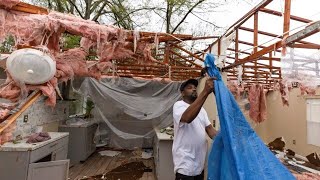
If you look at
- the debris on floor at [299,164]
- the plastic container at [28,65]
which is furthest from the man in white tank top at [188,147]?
the debris on floor at [299,164]

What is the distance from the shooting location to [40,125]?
474 centimetres

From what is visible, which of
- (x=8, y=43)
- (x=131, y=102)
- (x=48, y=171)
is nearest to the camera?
(x=8, y=43)

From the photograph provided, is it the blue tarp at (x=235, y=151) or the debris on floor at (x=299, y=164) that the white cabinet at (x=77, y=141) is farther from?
the blue tarp at (x=235, y=151)

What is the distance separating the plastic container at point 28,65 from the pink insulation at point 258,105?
201 inches

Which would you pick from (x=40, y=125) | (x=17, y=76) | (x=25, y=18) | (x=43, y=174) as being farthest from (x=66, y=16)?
(x=40, y=125)

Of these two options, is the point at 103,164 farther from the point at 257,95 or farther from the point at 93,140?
the point at 257,95

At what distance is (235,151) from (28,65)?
1464 millimetres

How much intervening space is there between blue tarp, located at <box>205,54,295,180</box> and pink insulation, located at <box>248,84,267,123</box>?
170 inches

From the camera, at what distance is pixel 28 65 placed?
5.32 feet

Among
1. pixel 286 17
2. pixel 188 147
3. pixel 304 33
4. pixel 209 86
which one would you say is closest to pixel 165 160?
pixel 188 147

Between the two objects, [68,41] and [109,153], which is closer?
[68,41]

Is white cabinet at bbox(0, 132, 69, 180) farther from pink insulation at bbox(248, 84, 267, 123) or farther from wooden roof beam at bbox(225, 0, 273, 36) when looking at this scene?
pink insulation at bbox(248, 84, 267, 123)

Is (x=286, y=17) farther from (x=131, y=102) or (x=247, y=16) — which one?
(x=131, y=102)

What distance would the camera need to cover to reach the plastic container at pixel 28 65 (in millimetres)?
1616
